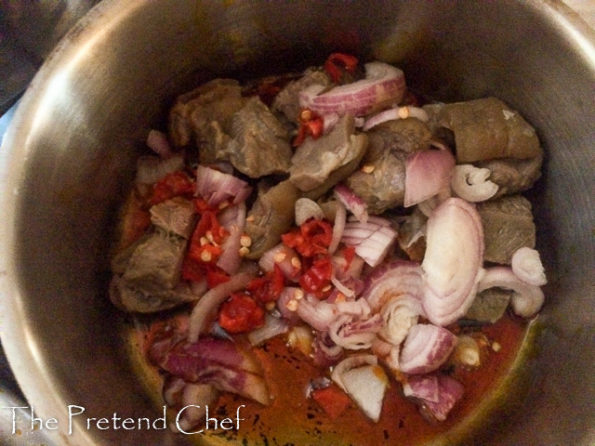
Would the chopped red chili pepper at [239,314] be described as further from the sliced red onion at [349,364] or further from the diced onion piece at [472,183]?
the diced onion piece at [472,183]

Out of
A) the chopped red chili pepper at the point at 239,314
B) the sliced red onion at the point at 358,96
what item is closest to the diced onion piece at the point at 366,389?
the chopped red chili pepper at the point at 239,314

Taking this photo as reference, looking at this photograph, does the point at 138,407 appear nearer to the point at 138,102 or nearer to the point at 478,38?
the point at 138,102

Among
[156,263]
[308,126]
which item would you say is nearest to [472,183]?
[308,126]

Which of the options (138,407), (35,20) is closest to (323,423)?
(138,407)

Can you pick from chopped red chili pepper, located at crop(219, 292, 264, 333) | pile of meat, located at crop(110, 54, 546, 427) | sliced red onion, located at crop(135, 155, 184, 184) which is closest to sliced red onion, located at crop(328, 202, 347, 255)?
pile of meat, located at crop(110, 54, 546, 427)

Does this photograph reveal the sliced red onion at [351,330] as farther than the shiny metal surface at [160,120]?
Yes

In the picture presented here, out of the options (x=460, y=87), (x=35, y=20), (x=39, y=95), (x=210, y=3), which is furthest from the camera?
(x=460, y=87)
